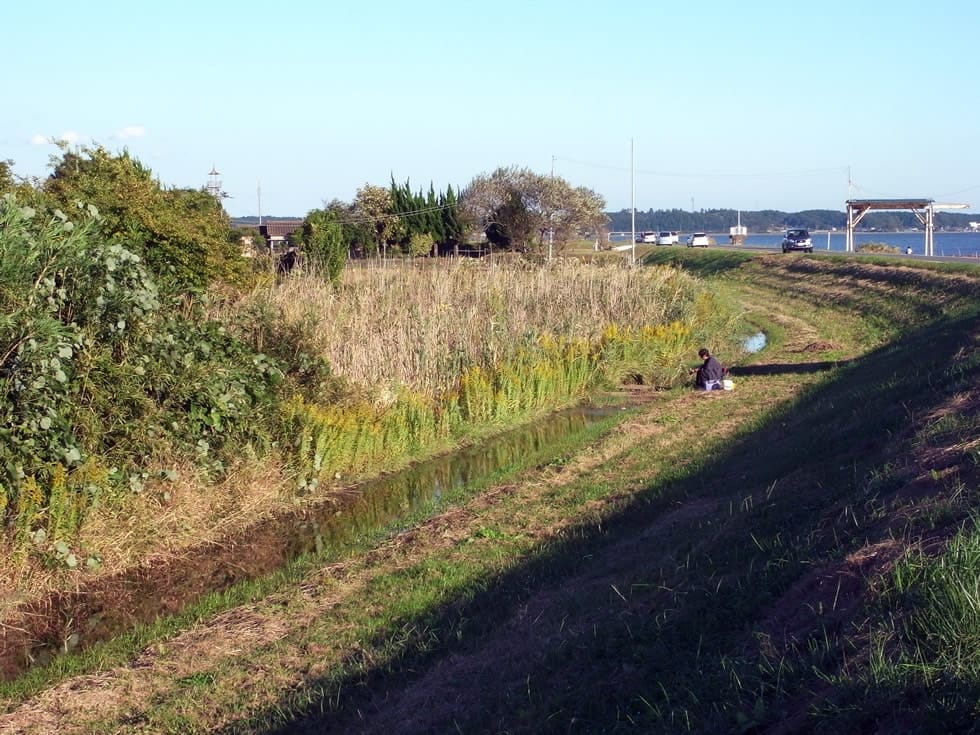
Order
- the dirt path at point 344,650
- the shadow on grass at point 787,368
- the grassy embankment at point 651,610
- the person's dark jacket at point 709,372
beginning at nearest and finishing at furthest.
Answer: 1. the grassy embankment at point 651,610
2. the dirt path at point 344,650
3. the person's dark jacket at point 709,372
4. the shadow on grass at point 787,368

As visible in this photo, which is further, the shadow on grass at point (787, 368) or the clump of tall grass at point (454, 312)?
the shadow on grass at point (787, 368)

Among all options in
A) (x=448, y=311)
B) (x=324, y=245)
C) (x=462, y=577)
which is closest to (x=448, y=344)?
(x=448, y=311)

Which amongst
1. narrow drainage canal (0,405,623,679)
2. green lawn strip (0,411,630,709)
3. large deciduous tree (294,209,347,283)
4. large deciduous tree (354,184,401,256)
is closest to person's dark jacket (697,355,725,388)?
narrow drainage canal (0,405,623,679)

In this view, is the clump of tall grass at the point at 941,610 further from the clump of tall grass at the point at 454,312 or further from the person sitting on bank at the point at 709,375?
the person sitting on bank at the point at 709,375

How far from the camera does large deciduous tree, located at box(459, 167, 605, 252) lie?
176 ft

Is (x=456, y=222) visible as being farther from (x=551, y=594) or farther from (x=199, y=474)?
(x=551, y=594)

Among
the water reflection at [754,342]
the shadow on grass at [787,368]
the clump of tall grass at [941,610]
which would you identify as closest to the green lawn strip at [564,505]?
the shadow on grass at [787,368]

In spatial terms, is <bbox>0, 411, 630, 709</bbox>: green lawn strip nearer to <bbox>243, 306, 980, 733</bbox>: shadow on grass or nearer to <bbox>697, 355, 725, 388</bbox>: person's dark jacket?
<bbox>243, 306, 980, 733</bbox>: shadow on grass

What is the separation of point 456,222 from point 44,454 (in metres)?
42.3

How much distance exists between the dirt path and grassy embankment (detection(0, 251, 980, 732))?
28 millimetres

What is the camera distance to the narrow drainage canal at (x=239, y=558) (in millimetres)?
10616

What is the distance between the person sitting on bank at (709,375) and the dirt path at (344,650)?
9.07 meters

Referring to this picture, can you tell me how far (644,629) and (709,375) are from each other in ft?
51.5

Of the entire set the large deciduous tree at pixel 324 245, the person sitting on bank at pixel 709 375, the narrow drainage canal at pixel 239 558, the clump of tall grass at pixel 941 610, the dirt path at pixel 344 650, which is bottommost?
the narrow drainage canal at pixel 239 558
